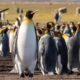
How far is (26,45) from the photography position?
8586 millimetres

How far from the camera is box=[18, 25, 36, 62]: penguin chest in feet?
28.0

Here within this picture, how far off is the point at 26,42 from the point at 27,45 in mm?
86

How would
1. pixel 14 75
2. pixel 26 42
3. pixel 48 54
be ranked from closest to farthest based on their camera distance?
pixel 26 42, pixel 14 75, pixel 48 54

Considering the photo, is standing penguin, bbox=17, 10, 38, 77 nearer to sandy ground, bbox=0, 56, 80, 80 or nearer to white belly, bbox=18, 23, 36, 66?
white belly, bbox=18, 23, 36, 66

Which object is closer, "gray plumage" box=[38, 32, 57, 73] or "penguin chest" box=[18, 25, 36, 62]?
"penguin chest" box=[18, 25, 36, 62]

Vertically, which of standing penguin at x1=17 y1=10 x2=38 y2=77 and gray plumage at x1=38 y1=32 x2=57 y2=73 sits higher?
standing penguin at x1=17 y1=10 x2=38 y2=77

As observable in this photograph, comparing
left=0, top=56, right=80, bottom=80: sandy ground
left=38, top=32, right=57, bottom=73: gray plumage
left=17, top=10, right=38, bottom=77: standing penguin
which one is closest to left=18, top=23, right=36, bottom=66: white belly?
left=17, top=10, right=38, bottom=77: standing penguin

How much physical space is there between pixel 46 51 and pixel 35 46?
2.37 meters

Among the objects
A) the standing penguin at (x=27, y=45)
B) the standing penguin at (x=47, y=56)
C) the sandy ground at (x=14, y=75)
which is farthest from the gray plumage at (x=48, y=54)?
the standing penguin at (x=27, y=45)

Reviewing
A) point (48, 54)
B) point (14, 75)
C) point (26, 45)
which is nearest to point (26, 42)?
point (26, 45)

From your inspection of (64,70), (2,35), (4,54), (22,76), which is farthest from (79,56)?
(2,35)

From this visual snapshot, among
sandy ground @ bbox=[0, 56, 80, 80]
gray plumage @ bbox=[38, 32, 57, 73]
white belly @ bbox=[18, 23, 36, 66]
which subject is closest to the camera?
white belly @ bbox=[18, 23, 36, 66]

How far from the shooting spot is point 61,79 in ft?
31.2

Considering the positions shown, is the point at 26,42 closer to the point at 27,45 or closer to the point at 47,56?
the point at 27,45
